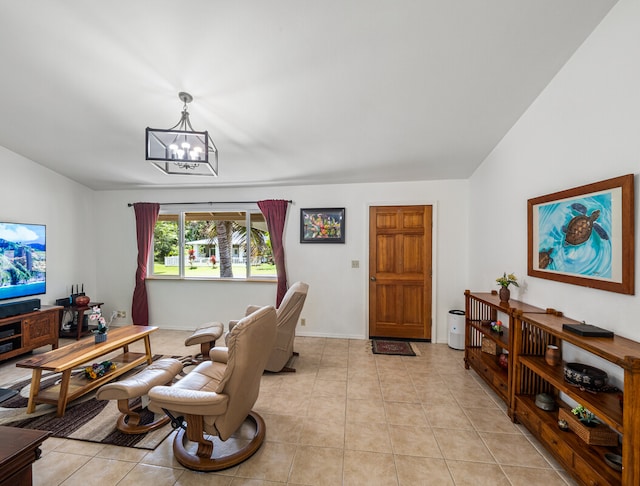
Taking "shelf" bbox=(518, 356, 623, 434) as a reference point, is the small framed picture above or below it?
above

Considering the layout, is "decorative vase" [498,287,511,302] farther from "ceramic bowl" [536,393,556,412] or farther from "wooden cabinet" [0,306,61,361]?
"wooden cabinet" [0,306,61,361]

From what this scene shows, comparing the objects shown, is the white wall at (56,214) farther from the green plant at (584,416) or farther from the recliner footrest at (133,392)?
the green plant at (584,416)

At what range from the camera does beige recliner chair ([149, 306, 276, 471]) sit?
1592 millimetres

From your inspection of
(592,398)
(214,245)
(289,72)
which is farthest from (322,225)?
(592,398)

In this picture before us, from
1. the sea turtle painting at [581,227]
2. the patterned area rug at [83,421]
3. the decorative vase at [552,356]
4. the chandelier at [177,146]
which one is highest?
the chandelier at [177,146]

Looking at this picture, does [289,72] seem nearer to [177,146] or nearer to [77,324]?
[177,146]

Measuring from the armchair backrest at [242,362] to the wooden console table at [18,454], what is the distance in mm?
817

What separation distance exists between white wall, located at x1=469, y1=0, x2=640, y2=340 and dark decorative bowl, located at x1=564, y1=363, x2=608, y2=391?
0.29 meters

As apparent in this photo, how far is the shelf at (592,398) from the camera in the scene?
1.38m

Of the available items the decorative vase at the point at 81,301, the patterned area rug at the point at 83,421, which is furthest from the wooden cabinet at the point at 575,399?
the decorative vase at the point at 81,301

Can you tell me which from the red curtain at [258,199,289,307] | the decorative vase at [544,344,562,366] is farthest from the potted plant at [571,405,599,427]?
the red curtain at [258,199,289,307]

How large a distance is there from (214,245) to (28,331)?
242 centimetres

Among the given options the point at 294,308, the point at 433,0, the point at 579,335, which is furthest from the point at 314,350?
the point at 433,0

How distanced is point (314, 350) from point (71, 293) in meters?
4.04
